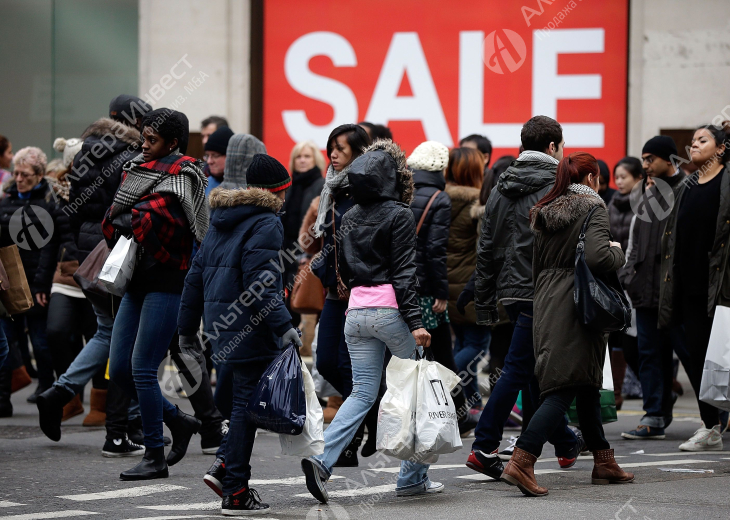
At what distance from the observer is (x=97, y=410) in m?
9.22

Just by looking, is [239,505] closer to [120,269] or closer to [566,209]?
[120,269]

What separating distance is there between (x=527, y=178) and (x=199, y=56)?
961 cm

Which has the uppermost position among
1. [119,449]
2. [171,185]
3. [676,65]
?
[676,65]

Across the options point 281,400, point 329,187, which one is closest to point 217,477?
point 281,400

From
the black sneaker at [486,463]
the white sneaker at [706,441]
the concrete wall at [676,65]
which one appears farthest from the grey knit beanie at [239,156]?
the concrete wall at [676,65]

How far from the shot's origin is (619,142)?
15.0m

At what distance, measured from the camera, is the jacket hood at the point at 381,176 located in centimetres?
627

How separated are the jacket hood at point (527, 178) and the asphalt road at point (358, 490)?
5.56 feet

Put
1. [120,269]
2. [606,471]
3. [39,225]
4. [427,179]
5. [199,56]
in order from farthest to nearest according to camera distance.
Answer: [199,56], [39,225], [427,179], [120,269], [606,471]

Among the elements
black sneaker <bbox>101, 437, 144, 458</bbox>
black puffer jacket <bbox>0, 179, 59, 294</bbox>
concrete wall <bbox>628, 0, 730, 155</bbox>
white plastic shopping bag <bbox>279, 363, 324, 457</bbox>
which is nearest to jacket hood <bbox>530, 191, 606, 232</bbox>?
white plastic shopping bag <bbox>279, 363, 324, 457</bbox>

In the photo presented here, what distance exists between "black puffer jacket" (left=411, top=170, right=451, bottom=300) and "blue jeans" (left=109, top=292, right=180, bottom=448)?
6.13 ft

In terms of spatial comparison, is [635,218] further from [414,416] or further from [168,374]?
[168,374]

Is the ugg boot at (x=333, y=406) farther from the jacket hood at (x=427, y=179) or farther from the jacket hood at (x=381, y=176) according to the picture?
the jacket hood at (x=381, y=176)

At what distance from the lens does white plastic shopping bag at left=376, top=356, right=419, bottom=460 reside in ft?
19.6
